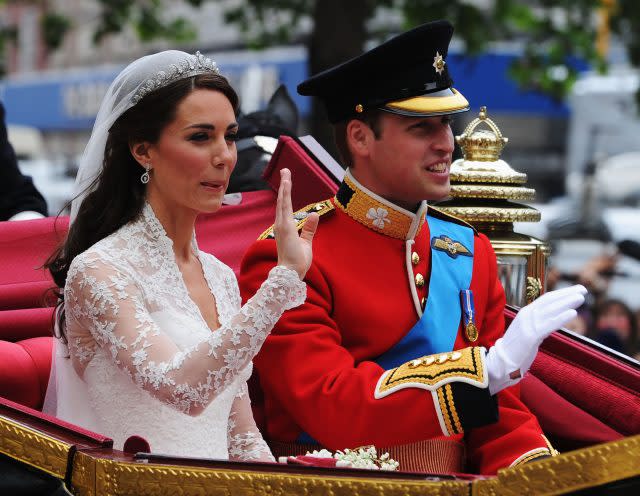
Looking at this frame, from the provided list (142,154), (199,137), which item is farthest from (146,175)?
(199,137)

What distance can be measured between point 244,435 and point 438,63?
963 millimetres

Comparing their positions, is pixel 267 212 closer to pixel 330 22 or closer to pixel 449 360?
pixel 449 360

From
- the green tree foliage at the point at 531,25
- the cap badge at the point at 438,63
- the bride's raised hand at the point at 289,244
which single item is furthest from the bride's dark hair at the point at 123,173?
the green tree foliage at the point at 531,25

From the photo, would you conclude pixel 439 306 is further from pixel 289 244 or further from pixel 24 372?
pixel 24 372

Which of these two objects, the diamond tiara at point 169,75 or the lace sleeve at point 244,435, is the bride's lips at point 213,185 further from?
the lace sleeve at point 244,435

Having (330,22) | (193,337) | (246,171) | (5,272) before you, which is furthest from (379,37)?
(193,337)

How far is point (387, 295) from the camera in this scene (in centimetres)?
294

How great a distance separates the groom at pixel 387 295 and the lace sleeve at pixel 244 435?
0.08m

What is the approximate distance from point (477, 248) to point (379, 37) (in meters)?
8.21

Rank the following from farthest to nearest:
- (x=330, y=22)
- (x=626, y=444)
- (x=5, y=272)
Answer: (x=330, y=22)
(x=5, y=272)
(x=626, y=444)

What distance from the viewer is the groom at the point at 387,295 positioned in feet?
8.82

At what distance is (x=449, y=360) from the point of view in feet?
8.35

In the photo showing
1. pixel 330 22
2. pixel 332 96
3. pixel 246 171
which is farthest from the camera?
pixel 330 22

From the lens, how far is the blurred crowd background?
30.4 ft
